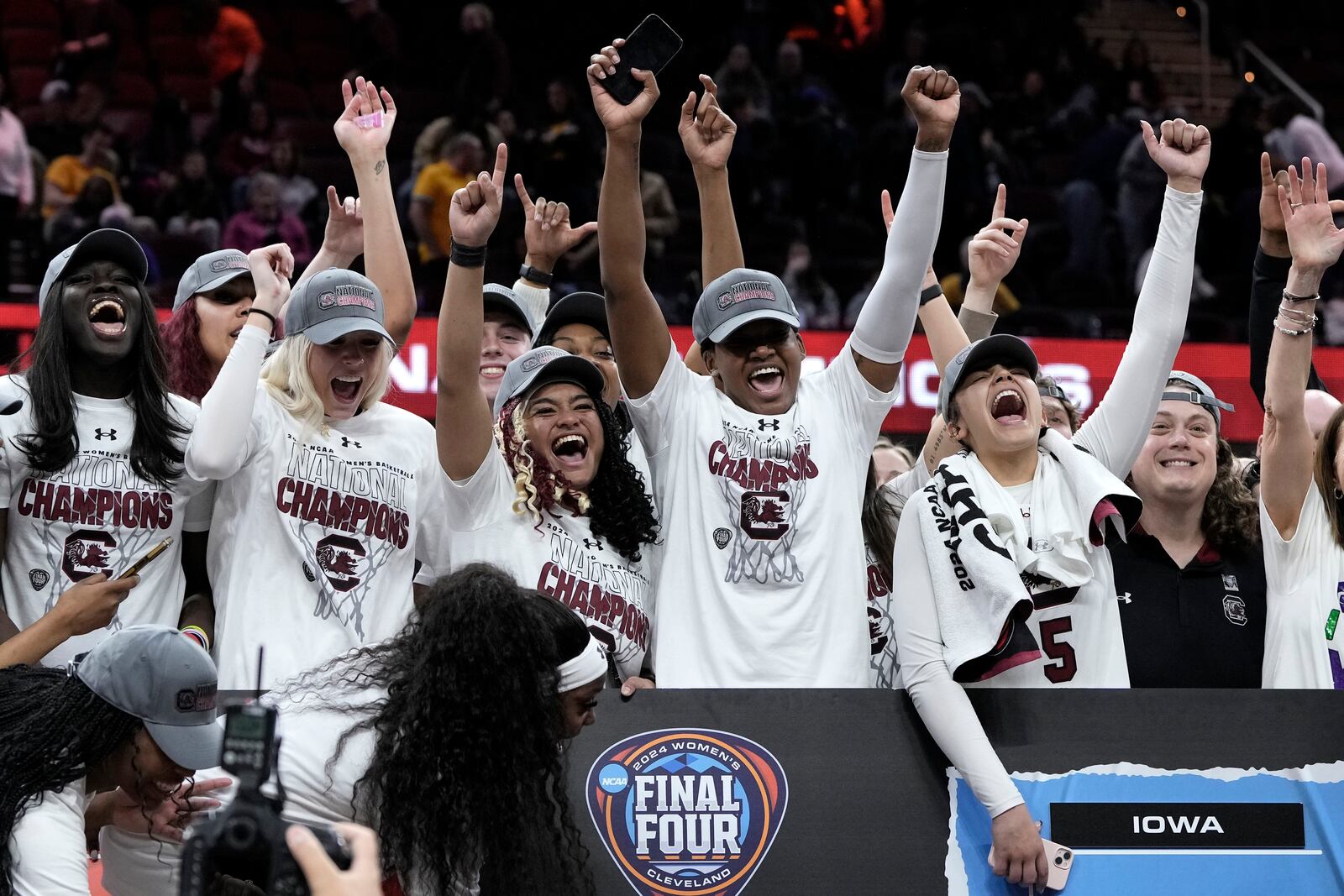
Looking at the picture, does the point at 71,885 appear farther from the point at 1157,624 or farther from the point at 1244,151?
the point at 1244,151

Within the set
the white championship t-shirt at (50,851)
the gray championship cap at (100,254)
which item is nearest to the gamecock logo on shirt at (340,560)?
the gray championship cap at (100,254)

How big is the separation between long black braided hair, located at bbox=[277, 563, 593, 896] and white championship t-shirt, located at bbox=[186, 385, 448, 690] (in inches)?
24.6

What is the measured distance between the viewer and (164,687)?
283 centimetres

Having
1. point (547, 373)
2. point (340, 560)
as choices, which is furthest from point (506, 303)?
point (340, 560)

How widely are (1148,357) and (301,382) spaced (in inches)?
81.3

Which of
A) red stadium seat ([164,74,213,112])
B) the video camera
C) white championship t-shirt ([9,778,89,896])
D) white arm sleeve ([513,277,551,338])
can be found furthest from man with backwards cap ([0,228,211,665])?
red stadium seat ([164,74,213,112])

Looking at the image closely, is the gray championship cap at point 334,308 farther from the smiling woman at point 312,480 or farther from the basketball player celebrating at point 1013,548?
the basketball player celebrating at point 1013,548

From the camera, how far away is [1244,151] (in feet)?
41.3

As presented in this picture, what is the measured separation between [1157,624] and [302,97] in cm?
1001

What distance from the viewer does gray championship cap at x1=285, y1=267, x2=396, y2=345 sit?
384 centimetres

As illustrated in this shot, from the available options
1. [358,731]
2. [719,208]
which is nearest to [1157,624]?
[719,208]

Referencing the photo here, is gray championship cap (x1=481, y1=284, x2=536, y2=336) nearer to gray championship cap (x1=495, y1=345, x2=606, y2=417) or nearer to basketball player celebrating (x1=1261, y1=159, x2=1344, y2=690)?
gray championship cap (x1=495, y1=345, x2=606, y2=417)

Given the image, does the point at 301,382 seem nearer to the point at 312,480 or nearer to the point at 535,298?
the point at 312,480

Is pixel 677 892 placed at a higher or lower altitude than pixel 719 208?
lower
